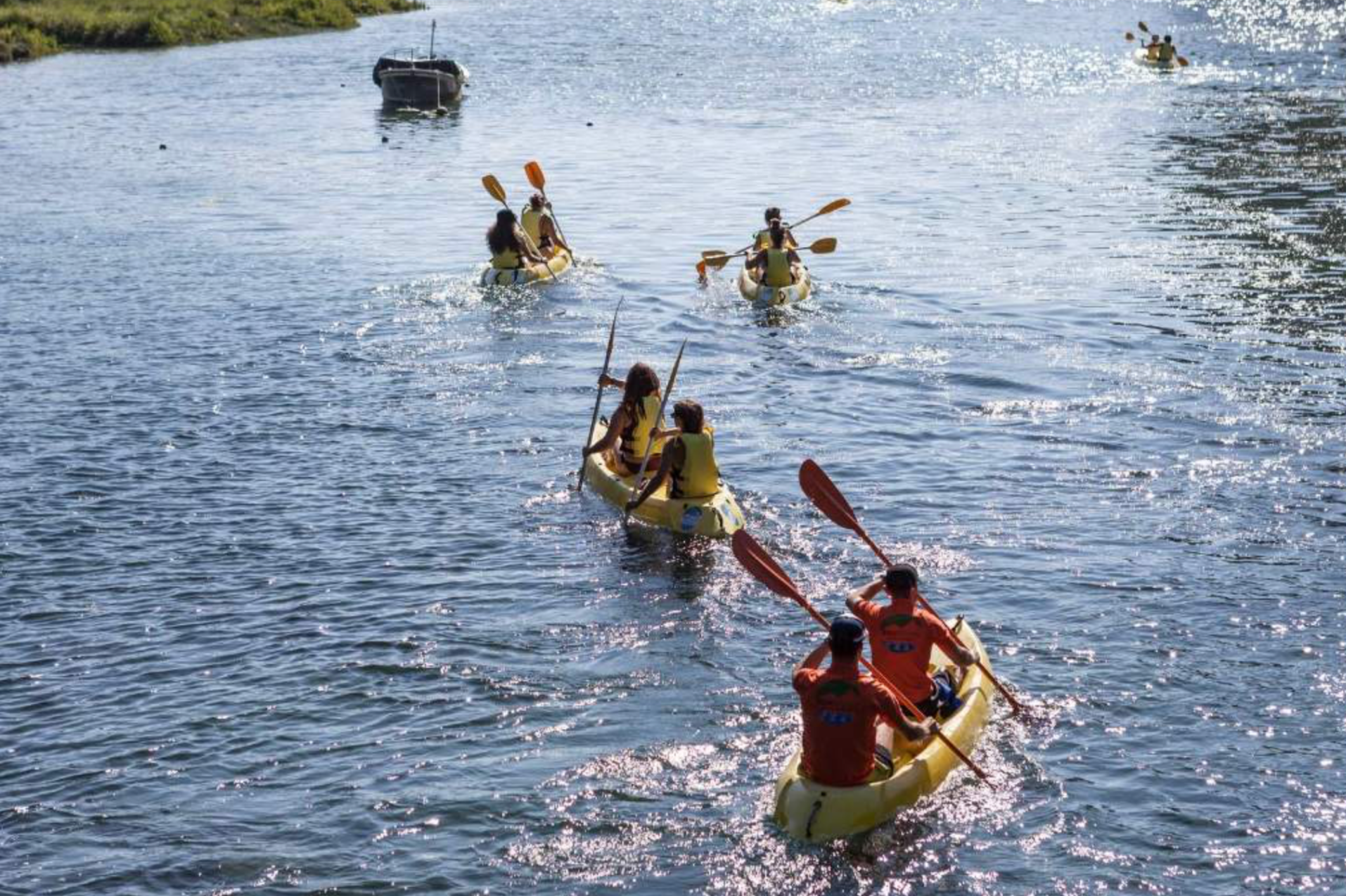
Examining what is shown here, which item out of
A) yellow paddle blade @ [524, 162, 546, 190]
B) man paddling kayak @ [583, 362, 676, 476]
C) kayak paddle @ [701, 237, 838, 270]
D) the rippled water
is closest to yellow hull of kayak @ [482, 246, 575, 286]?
the rippled water

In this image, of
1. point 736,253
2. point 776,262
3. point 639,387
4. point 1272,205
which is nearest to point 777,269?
point 776,262

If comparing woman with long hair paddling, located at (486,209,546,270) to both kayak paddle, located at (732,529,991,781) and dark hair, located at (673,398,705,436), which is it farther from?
kayak paddle, located at (732,529,991,781)

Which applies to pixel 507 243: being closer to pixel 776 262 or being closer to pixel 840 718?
pixel 776 262

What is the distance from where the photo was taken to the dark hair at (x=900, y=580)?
497 inches

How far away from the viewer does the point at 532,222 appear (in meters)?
31.5

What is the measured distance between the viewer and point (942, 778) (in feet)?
39.9

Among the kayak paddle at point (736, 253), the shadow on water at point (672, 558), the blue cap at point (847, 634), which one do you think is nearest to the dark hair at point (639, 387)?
the shadow on water at point (672, 558)

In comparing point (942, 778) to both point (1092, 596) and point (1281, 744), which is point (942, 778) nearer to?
point (1281, 744)

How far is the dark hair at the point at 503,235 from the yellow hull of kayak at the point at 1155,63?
3978 centimetres

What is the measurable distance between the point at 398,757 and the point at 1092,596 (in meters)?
7.23

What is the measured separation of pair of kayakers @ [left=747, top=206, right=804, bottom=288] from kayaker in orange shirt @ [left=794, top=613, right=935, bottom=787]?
1731cm

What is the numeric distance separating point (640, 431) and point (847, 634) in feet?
26.9

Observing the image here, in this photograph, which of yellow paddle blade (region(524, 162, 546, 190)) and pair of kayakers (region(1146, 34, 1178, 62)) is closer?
yellow paddle blade (region(524, 162, 546, 190))

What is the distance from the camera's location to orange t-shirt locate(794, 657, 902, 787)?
36.7ft
